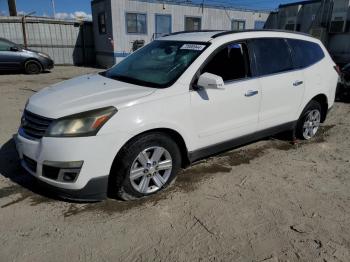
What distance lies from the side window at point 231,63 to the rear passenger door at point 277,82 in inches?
8.1

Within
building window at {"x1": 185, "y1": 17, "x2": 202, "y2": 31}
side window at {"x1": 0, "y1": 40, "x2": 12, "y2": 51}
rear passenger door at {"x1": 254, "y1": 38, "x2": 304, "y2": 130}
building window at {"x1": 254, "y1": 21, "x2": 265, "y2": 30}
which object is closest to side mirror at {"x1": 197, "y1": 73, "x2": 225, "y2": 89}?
rear passenger door at {"x1": 254, "y1": 38, "x2": 304, "y2": 130}

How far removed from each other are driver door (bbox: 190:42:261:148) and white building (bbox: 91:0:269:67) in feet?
43.7

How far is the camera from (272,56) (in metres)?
4.41

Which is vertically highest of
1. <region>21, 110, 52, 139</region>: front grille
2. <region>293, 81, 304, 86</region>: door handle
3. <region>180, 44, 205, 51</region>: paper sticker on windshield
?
<region>180, 44, 205, 51</region>: paper sticker on windshield

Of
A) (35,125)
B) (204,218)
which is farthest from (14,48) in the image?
(204,218)

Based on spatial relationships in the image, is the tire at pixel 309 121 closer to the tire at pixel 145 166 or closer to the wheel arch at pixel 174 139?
the wheel arch at pixel 174 139

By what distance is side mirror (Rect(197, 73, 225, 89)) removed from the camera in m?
3.39

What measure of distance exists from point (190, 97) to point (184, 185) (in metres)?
1.03

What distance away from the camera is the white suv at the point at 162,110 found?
118 inches

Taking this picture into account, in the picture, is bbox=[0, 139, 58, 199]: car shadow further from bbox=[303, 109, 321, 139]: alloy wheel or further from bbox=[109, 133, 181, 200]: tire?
bbox=[303, 109, 321, 139]: alloy wheel

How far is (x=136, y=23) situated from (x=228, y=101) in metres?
14.2

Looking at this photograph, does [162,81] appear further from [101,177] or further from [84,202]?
[84,202]

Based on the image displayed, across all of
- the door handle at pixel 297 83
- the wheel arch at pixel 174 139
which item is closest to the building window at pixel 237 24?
the door handle at pixel 297 83

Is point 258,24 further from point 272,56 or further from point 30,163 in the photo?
point 30,163
